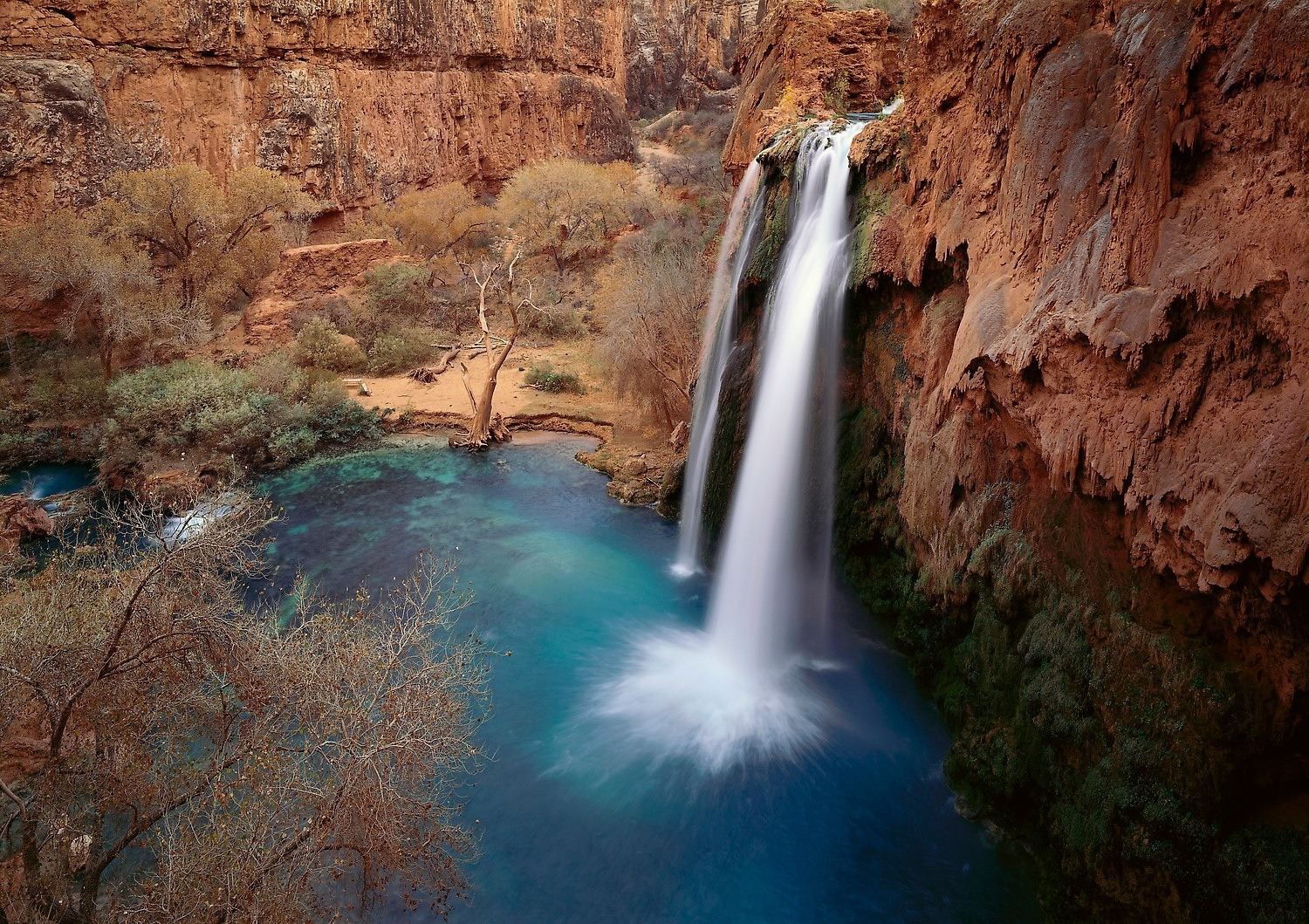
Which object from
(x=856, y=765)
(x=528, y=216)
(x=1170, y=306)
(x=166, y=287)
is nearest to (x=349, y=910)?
(x=856, y=765)

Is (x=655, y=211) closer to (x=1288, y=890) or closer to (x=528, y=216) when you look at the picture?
(x=528, y=216)

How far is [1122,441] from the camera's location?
18.4 ft

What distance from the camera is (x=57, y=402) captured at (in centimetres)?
1730

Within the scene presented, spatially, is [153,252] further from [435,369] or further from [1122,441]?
[1122,441]

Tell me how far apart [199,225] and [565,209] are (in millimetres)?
13945

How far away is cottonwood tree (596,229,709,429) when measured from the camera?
55.9 ft

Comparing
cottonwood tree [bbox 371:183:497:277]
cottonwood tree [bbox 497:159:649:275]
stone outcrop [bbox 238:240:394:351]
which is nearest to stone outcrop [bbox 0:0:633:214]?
cottonwood tree [bbox 371:183:497:277]

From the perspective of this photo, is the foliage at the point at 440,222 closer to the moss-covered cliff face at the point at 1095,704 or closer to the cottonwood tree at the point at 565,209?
the cottonwood tree at the point at 565,209

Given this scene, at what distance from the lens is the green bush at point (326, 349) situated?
21.5 meters

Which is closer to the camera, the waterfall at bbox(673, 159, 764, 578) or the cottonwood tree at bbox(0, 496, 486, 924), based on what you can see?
the cottonwood tree at bbox(0, 496, 486, 924)

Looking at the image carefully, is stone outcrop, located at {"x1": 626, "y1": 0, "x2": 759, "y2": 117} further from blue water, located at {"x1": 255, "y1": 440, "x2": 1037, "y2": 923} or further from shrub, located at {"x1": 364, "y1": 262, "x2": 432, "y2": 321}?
blue water, located at {"x1": 255, "y1": 440, "x2": 1037, "y2": 923}

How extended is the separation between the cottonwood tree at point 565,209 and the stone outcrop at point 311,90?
5.43 metres

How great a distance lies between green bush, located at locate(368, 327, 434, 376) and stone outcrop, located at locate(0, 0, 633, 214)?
1099 centimetres

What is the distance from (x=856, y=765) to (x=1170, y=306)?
5614 millimetres
